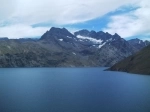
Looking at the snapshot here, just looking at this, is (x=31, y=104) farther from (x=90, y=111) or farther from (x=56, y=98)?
(x=90, y=111)

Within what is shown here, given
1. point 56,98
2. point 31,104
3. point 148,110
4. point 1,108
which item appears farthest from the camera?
point 56,98

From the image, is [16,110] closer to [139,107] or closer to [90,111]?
[90,111]

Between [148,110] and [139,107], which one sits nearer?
[148,110]

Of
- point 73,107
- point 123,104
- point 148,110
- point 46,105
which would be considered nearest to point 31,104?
point 46,105

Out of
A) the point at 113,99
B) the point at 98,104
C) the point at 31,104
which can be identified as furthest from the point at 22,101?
the point at 113,99

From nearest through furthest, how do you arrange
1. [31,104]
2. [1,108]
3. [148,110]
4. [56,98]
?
[148,110]
[1,108]
[31,104]
[56,98]

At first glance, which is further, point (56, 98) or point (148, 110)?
point (56, 98)

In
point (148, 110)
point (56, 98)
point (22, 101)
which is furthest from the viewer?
point (56, 98)

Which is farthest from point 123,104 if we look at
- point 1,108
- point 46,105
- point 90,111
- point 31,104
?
point 1,108

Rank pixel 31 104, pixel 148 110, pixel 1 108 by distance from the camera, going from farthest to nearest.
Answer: pixel 31 104 < pixel 1 108 < pixel 148 110
